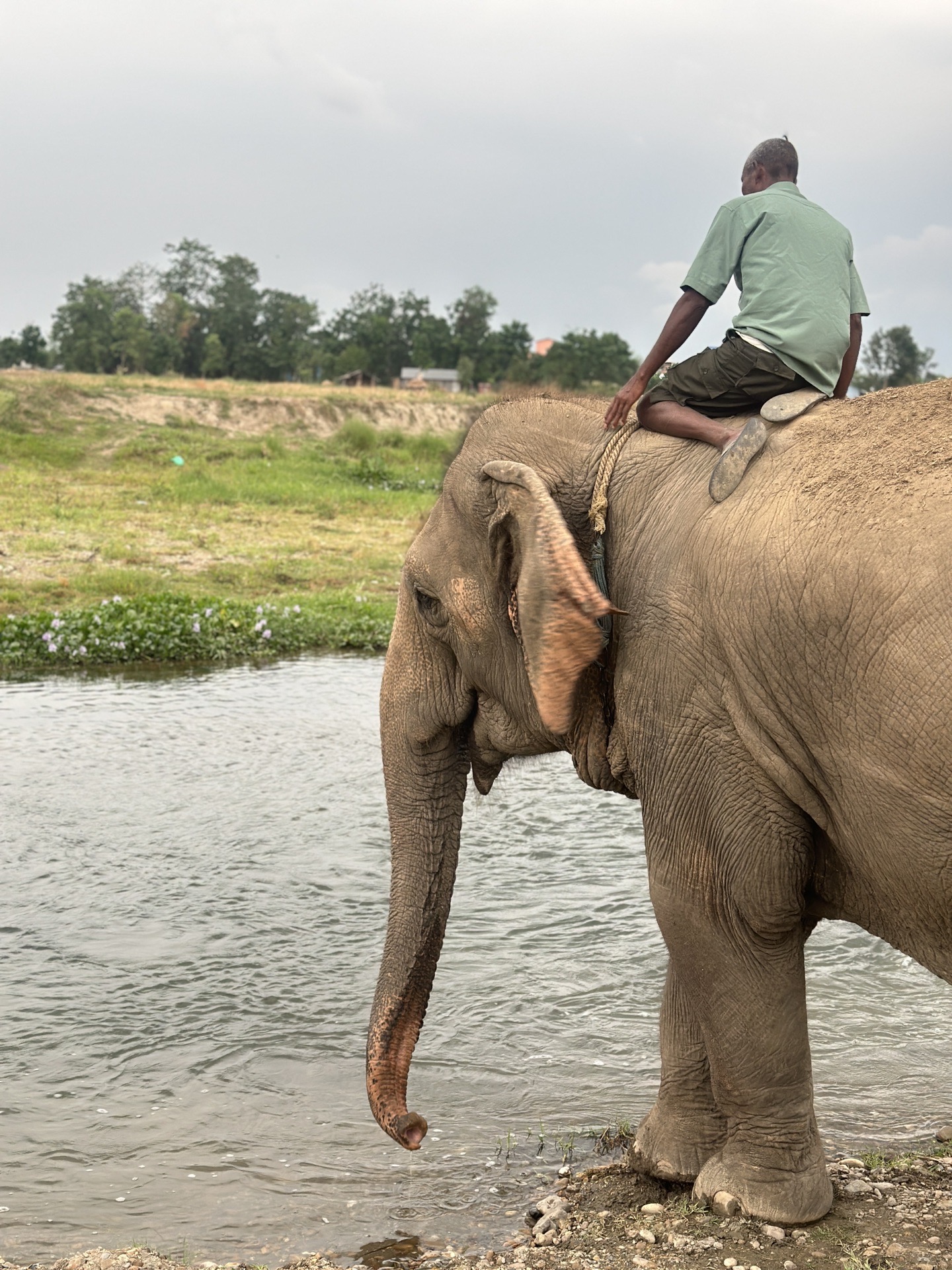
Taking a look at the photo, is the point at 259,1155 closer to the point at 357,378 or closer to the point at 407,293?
the point at 357,378

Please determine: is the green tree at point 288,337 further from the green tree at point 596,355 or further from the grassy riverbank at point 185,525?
the grassy riverbank at point 185,525

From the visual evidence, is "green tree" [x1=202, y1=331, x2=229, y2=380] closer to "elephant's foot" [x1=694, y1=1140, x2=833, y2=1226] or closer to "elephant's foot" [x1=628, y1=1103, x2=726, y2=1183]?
"elephant's foot" [x1=628, y1=1103, x2=726, y2=1183]

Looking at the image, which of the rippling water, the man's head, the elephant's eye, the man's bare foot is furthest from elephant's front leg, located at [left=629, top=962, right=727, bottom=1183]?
the man's head

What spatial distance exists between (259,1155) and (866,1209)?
1643mm

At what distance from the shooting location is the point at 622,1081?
418cm

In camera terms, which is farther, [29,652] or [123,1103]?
[29,652]

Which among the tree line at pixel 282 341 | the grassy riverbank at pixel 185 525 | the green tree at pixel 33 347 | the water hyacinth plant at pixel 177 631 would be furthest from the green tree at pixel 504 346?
the water hyacinth plant at pixel 177 631

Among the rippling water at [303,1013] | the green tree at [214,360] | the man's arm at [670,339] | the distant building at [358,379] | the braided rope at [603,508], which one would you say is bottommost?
the rippling water at [303,1013]

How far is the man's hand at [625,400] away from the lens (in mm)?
3207

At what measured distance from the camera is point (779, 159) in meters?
3.30

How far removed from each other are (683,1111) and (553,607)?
1.37m

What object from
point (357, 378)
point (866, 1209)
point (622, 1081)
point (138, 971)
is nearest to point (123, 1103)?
point (138, 971)

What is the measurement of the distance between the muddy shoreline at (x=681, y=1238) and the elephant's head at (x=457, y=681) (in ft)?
1.12

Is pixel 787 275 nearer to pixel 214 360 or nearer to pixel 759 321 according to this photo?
pixel 759 321
